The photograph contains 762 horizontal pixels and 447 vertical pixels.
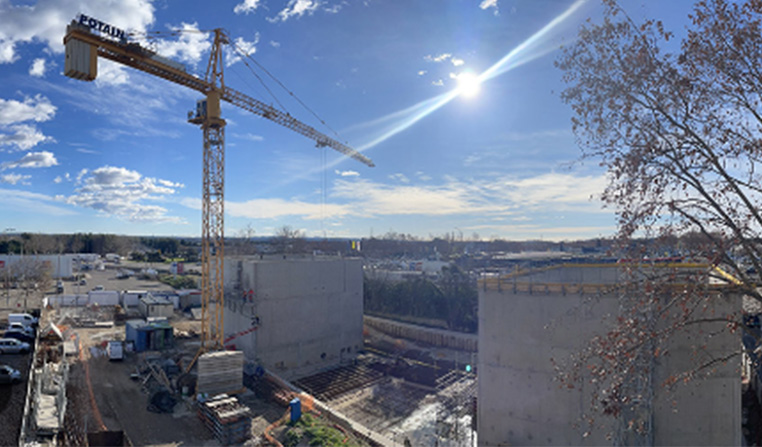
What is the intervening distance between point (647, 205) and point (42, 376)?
2216cm

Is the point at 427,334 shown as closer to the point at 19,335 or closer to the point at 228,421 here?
the point at 228,421

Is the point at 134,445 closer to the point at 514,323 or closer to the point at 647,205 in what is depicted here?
the point at 514,323

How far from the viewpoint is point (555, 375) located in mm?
13016

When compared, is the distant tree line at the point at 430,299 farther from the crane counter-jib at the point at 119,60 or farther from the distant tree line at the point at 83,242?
the distant tree line at the point at 83,242

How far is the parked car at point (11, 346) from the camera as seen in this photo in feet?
73.7

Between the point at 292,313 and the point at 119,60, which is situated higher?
the point at 119,60

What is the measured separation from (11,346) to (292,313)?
1455 cm

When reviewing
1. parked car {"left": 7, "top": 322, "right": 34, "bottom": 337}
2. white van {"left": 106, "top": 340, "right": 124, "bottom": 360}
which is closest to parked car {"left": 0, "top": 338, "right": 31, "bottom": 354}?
parked car {"left": 7, "top": 322, "right": 34, "bottom": 337}

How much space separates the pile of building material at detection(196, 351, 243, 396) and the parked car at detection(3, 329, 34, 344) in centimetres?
1340

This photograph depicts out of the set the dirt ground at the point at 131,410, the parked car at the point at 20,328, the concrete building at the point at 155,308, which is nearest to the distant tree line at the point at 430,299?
the concrete building at the point at 155,308

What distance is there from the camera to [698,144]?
5.38 metres


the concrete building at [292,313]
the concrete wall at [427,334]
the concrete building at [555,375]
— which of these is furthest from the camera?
the concrete wall at [427,334]

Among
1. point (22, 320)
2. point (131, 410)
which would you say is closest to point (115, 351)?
point (131, 410)

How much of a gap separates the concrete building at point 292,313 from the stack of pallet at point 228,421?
8305 mm
